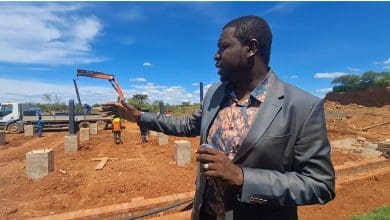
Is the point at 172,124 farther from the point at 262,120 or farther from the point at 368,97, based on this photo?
the point at 368,97

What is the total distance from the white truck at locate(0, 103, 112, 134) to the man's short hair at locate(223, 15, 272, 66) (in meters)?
22.2

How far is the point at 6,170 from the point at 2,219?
4389mm

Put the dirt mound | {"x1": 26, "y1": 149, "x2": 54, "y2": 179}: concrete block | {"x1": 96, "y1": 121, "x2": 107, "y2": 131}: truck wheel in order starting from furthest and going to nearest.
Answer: the dirt mound, {"x1": 96, "y1": 121, "x2": 107, "y2": 131}: truck wheel, {"x1": 26, "y1": 149, "x2": 54, "y2": 179}: concrete block

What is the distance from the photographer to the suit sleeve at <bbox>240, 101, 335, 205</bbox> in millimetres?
1327

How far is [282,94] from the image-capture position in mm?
1498

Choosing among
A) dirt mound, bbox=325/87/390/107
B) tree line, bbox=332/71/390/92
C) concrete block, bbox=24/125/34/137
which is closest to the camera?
concrete block, bbox=24/125/34/137

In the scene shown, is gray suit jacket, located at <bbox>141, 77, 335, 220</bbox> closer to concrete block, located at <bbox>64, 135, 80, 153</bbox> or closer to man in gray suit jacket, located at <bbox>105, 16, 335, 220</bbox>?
man in gray suit jacket, located at <bbox>105, 16, 335, 220</bbox>

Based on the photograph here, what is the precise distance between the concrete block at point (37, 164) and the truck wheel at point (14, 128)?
57.3 feet

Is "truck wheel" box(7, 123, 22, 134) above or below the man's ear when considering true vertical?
below

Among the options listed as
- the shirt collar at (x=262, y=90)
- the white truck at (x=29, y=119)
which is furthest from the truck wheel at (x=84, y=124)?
the shirt collar at (x=262, y=90)

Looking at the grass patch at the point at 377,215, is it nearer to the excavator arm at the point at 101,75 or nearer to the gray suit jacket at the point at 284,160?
the gray suit jacket at the point at 284,160

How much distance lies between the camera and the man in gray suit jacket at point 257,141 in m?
1.33

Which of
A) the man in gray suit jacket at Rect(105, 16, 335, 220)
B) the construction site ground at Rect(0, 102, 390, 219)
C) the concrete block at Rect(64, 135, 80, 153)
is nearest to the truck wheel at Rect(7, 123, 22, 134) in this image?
the concrete block at Rect(64, 135, 80, 153)

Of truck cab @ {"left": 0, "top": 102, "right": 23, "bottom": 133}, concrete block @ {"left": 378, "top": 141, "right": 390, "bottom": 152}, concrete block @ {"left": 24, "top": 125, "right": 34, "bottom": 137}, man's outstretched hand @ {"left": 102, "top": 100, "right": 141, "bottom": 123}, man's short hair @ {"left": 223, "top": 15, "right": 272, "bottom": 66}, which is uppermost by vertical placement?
man's short hair @ {"left": 223, "top": 15, "right": 272, "bottom": 66}
